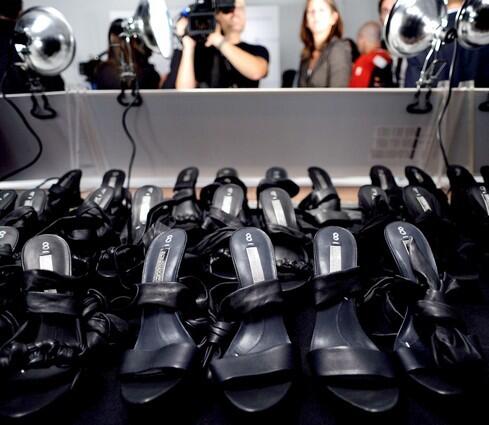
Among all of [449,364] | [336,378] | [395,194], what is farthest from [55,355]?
[395,194]

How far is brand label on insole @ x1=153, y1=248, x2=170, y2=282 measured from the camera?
0.64 m

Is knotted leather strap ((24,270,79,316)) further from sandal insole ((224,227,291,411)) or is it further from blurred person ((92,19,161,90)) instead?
blurred person ((92,19,161,90))

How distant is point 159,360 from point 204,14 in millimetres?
975

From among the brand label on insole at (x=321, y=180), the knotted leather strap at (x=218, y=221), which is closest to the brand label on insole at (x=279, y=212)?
the knotted leather strap at (x=218, y=221)

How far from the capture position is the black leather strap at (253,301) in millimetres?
532

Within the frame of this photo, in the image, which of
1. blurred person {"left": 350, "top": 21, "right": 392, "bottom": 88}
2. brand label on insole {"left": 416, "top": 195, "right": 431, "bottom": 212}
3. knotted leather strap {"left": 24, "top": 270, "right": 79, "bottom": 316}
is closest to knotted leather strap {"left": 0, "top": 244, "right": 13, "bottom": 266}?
knotted leather strap {"left": 24, "top": 270, "right": 79, "bottom": 316}

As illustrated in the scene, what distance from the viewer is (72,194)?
3.43 ft

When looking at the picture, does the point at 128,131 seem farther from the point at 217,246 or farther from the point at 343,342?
the point at 343,342

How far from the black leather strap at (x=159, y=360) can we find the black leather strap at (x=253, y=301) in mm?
81

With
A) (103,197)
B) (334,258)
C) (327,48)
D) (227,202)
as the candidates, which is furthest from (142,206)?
(327,48)

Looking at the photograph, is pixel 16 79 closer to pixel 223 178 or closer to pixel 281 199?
pixel 223 178

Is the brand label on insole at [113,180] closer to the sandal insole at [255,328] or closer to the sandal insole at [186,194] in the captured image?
the sandal insole at [186,194]

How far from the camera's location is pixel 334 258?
0.66 m

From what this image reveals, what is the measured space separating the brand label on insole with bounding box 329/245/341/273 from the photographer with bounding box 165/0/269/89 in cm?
93
